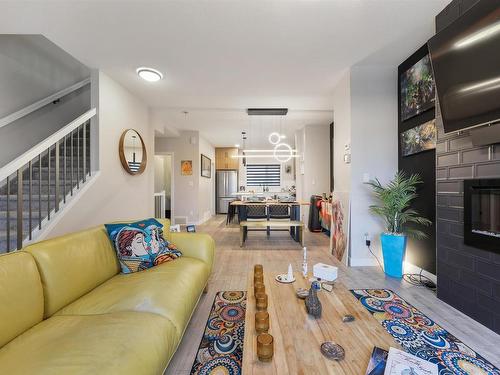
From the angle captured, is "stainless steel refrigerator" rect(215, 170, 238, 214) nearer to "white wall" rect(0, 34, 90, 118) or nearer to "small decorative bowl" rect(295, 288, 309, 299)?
"white wall" rect(0, 34, 90, 118)

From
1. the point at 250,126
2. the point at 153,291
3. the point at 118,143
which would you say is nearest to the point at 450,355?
the point at 153,291

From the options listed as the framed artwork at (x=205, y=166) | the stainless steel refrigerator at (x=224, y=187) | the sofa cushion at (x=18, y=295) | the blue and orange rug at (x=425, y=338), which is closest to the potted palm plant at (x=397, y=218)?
the blue and orange rug at (x=425, y=338)

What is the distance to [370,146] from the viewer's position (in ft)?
10.0

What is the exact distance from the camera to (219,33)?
2.25 meters

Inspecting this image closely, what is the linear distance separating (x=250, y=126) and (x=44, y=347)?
17.8 ft

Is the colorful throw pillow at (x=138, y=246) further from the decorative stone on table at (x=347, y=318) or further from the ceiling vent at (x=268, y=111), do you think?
the ceiling vent at (x=268, y=111)

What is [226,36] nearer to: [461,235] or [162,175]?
[461,235]

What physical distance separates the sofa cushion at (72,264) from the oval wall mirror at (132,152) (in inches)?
73.6

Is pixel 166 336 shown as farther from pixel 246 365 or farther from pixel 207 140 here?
pixel 207 140

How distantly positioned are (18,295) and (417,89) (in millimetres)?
3889

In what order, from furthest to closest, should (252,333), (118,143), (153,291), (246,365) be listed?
(118,143), (153,291), (252,333), (246,365)

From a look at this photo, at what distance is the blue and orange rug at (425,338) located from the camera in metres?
1.37

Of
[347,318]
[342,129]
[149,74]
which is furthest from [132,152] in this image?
[347,318]

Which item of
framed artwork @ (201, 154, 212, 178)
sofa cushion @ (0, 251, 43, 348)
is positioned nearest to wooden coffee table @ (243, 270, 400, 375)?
sofa cushion @ (0, 251, 43, 348)
